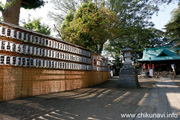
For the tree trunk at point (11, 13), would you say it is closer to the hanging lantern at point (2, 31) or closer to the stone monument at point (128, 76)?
the hanging lantern at point (2, 31)

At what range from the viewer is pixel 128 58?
1102 cm

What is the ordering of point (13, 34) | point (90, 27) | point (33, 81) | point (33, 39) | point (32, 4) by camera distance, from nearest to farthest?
point (13, 34), point (33, 81), point (33, 39), point (32, 4), point (90, 27)

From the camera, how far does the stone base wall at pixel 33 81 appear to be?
5.03m

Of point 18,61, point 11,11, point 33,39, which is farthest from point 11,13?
point 18,61

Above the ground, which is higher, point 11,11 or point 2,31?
point 11,11

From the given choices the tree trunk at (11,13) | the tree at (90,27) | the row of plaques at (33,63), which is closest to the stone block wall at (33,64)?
the row of plaques at (33,63)

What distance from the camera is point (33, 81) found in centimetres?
611

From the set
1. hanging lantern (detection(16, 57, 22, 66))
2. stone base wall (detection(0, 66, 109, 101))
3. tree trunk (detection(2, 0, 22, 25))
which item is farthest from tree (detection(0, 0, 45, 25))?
stone base wall (detection(0, 66, 109, 101))

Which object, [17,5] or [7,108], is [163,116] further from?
[17,5]

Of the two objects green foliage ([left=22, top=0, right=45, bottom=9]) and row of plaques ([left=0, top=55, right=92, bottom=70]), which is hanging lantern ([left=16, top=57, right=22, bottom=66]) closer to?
row of plaques ([left=0, top=55, right=92, bottom=70])

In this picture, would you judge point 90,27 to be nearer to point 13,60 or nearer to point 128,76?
point 128,76

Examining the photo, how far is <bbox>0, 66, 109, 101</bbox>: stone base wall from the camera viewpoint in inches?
198

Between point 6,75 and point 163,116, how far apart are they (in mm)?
5760

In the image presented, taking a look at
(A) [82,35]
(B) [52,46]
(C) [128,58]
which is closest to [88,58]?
(A) [82,35]
